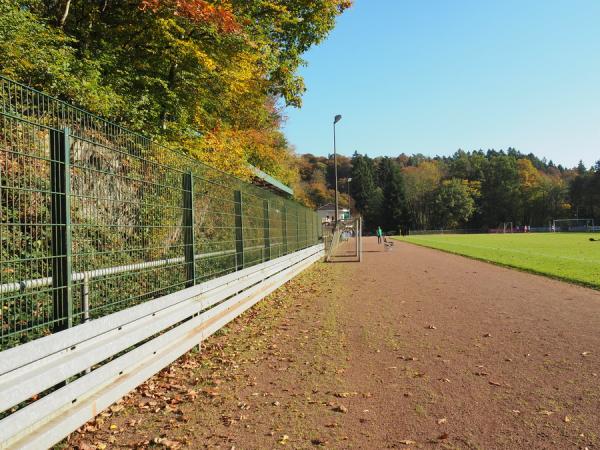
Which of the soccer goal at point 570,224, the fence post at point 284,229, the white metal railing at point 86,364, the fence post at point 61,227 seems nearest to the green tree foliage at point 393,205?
the soccer goal at point 570,224

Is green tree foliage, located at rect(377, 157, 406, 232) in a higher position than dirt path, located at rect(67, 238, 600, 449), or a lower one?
higher

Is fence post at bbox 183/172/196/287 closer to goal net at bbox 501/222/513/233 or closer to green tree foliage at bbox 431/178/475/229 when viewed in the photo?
goal net at bbox 501/222/513/233

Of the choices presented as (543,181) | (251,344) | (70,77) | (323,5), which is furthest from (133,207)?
(543,181)

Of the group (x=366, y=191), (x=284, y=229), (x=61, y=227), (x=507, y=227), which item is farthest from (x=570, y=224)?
(x=61, y=227)

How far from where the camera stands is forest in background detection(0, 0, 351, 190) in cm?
1030

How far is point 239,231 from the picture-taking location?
10.0 m

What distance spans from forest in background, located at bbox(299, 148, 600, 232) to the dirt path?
99.1 metres

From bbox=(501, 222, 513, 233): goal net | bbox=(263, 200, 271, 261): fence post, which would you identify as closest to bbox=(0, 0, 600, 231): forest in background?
bbox=(263, 200, 271, 261): fence post

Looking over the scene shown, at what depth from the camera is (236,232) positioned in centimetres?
987

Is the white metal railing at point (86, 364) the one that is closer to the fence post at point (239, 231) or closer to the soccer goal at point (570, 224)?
the fence post at point (239, 231)

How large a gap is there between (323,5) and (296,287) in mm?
10034

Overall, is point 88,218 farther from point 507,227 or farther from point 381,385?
point 507,227

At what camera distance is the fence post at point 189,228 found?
7215 millimetres

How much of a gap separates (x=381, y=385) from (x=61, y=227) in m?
3.46
